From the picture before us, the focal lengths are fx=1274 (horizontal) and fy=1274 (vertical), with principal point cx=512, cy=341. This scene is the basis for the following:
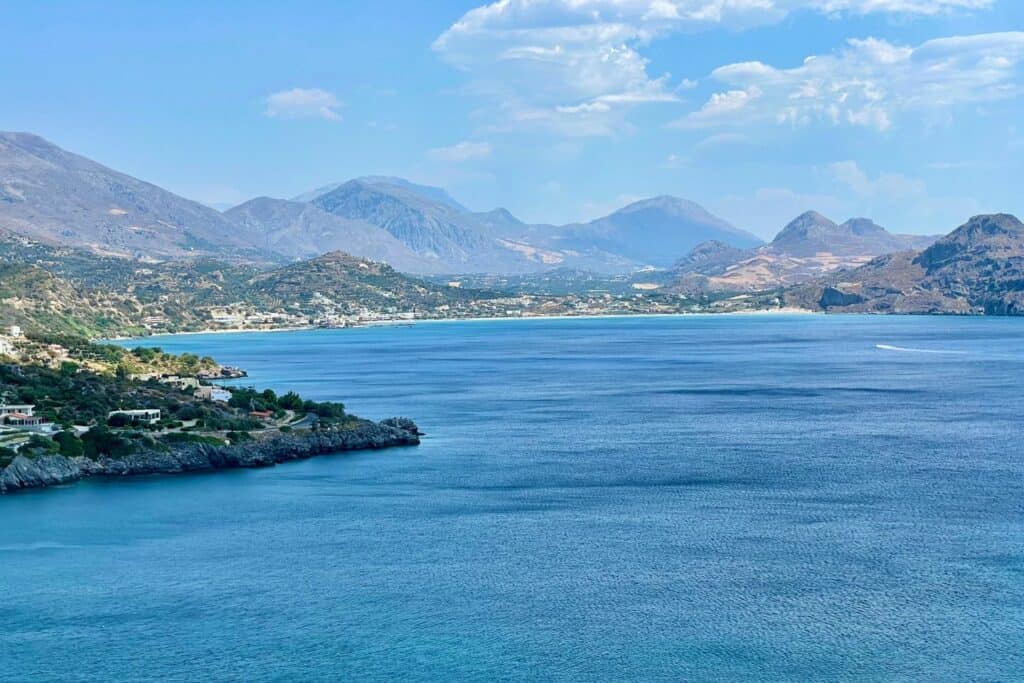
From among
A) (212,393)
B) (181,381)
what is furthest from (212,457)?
(181,381)

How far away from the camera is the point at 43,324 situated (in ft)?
477

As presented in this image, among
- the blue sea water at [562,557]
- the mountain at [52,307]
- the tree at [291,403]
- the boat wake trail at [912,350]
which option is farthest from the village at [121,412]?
the boat wake trail at [912,350]

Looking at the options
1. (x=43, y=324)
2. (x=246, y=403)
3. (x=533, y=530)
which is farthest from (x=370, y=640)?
(x=43, y=324)

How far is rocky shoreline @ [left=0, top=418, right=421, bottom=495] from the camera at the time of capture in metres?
58.4

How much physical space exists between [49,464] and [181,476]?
6.02 meters

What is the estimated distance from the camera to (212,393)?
3356 inches

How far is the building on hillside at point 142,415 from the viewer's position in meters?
70.1

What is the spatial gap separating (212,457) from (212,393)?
22524mm

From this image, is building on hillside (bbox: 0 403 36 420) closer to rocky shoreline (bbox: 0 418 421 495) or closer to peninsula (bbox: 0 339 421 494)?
peninsula (bbox: 0 339 421 494)

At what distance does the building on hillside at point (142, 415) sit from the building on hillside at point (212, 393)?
705 centimetres

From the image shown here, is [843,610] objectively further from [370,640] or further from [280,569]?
[280,569]

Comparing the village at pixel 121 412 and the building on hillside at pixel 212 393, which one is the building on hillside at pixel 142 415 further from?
the building on hillside at pixel 212 393

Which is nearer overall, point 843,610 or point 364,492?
point 843,610

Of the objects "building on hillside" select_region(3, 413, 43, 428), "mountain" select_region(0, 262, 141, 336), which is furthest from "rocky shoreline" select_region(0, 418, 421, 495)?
"mountain" select_region(0, 262, 141, 336)
